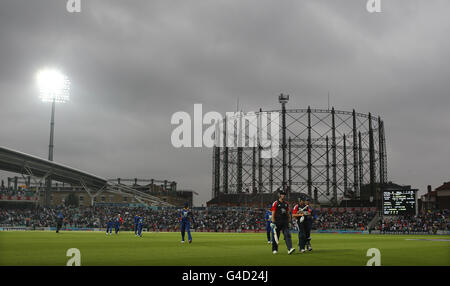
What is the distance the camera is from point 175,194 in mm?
115375

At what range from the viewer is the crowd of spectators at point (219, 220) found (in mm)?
52750

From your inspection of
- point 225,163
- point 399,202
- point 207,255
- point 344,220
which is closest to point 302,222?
point 207,255

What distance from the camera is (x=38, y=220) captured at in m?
58.3

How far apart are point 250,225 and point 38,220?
28.5 meters

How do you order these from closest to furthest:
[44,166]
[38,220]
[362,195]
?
[38,220], [44,166], [362,195]

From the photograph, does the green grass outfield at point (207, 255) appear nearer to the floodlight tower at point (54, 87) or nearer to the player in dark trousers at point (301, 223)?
the player in dark trousers at point (301, 223)

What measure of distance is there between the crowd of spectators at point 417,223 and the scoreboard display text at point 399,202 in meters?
1.87

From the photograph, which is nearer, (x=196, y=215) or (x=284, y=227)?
(x=284, y=227)

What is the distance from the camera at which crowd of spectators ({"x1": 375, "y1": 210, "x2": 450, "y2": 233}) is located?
165ft

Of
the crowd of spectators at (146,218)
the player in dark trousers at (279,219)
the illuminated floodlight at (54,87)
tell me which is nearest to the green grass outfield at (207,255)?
the player in dark trousers at (279,219)
